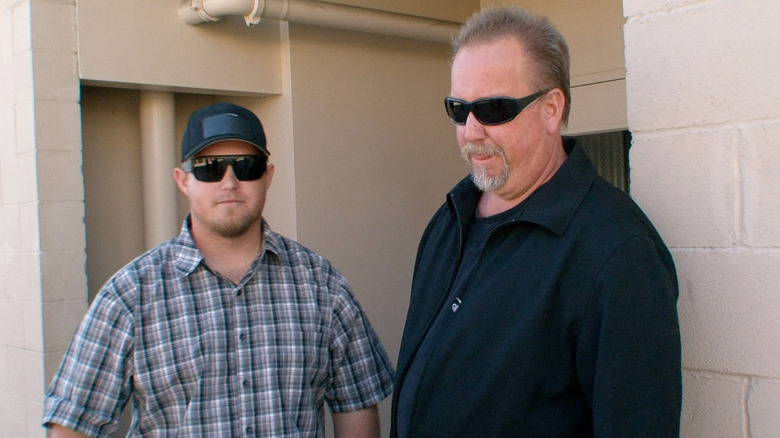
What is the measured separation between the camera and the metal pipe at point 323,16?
407 centimetres

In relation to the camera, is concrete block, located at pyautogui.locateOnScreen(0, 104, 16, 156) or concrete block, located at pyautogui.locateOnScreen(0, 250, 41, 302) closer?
concrete block, located at pyautogui.locateOnScreen(0, 250, 41, 302)

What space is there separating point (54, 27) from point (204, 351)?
2360 mm

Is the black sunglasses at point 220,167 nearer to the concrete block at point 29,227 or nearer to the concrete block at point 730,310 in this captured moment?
the concrete block at point 730,310

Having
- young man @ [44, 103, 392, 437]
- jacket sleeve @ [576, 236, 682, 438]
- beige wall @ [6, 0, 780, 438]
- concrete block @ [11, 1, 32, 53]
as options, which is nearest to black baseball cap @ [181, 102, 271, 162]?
young man @ [44, 103, 392, 437]

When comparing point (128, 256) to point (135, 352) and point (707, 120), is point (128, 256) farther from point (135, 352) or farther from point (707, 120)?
point (707, 120)

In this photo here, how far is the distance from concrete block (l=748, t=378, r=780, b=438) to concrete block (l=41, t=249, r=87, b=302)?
3.25 meters

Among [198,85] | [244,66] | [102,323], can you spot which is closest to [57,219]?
[198,85]

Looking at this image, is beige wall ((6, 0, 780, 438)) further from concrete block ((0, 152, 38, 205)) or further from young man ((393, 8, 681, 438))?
young man ((393, 8, 681, 438))

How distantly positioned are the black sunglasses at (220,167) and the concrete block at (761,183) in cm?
150

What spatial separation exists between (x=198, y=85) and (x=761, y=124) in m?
3.28

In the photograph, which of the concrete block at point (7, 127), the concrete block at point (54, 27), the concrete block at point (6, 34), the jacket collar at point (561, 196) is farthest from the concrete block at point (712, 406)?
the concrete block at point (6, 34)

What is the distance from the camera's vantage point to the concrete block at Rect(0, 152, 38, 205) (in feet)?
12.5

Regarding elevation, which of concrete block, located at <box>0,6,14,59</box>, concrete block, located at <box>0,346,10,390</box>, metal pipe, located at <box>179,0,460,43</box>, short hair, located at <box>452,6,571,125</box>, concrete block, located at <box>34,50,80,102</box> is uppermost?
metal pipe, located at <box>179,0,460,43</box>

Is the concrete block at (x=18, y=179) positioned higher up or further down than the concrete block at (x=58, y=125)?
further down
